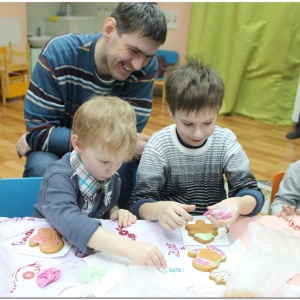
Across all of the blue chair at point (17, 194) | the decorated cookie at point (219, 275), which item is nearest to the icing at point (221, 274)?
the decorated cookie at point (219, 275)

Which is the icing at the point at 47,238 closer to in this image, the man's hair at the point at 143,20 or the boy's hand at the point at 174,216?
the boy's hand at the point at 174,216

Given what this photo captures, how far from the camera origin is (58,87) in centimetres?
155

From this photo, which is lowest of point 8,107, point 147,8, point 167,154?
point 8,107

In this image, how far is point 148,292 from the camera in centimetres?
79

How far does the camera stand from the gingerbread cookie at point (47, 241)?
0.90 metres

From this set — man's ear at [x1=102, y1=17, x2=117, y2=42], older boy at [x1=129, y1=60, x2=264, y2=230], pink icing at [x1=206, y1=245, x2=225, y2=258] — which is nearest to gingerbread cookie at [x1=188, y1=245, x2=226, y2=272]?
pink icing at [x1=206, y1=245, x2=225, y2=258]

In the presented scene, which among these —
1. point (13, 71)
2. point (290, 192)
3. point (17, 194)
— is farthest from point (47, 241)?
point (13, 71)

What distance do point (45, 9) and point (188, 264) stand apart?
472cm

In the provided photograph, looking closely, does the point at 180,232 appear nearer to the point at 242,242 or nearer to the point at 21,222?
the point at 242,242

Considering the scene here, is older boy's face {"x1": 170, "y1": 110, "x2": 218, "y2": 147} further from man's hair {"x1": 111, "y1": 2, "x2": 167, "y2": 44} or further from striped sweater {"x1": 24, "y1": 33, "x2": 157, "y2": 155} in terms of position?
striped sweater {"x1": 24, "y1": 33, "x2": 157, "y2": 155}

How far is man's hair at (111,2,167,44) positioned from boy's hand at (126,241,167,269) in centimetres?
80

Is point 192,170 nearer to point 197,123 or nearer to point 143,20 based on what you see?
point 197,123

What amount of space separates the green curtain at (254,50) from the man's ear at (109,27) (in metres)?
2.36

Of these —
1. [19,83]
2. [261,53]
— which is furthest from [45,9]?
[261,53]
